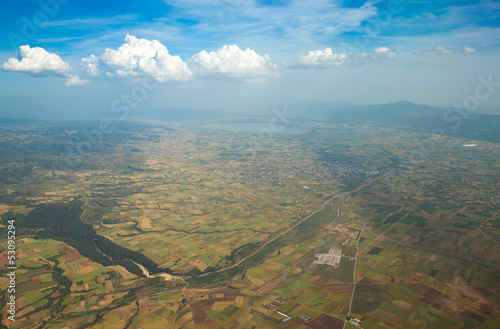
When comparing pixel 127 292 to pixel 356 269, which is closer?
pixel 127 292

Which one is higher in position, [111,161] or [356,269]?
[111,161]

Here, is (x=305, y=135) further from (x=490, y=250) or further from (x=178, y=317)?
(x=178, y=317)

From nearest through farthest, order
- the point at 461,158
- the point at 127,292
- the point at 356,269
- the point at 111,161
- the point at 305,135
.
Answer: the point at 127,292
the point at 356,269
the point at 461,158
the point at 111,161
the point at 305,135

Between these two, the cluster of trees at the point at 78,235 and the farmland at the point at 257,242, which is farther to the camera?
the cluster of trees at the point at 78,235

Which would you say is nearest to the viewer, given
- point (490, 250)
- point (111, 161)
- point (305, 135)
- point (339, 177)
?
point (490, 250)

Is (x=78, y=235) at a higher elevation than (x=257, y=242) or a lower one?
higher

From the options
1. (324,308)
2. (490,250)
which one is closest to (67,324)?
(324,308)

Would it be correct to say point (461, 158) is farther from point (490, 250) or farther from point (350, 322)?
point (350, 322)
